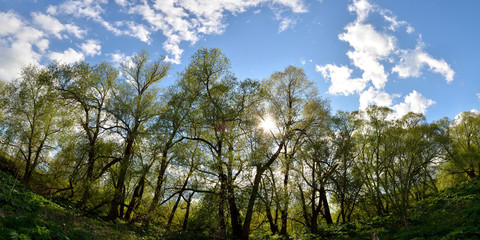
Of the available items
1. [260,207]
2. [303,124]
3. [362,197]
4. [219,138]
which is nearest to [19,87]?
[219,138]

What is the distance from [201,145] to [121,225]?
804 cm

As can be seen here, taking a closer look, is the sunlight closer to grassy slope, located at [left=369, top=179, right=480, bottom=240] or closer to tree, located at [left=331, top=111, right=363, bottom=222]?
tree, located at [left=331, top=111, right=363, bottom=222]

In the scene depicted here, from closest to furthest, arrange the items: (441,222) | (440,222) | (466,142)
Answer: (441,222), (440,222), (466,142)

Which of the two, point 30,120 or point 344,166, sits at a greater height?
point 30,120

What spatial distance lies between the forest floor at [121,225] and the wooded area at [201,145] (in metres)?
1.28

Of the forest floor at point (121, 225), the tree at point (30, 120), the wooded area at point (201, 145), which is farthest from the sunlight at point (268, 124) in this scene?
the tree at point (30, 120)

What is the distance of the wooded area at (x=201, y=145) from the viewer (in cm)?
1883

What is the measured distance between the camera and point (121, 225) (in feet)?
60.1

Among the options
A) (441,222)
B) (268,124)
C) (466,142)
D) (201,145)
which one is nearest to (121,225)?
(201,145)

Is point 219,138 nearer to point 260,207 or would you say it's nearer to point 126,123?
point 260,207

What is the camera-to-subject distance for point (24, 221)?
823 centimetres

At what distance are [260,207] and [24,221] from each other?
1409cm

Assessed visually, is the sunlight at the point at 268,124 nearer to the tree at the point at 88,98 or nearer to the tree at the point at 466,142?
the tree at the point at 88,98

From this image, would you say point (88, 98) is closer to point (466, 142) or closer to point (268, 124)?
point (268, 124)
